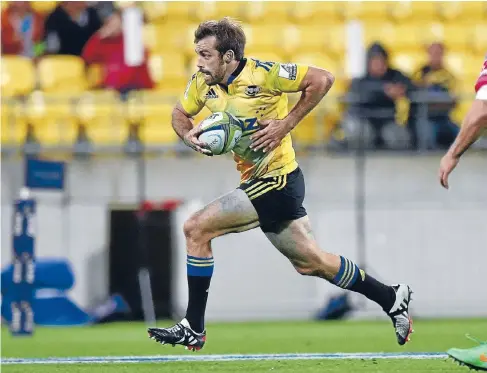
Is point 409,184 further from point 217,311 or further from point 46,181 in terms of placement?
point 46,181

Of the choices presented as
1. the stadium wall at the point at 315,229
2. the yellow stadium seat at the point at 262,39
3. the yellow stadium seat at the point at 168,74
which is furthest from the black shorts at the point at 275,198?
the yellow stadium seat at the point at 262,39

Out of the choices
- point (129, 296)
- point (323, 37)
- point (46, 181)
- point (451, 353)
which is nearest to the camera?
point (451, 353)

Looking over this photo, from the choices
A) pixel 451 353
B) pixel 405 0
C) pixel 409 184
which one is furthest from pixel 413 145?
pixel 451 353

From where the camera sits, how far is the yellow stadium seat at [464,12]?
17.2m

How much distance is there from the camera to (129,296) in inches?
548

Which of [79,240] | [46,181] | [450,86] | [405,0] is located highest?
[405,0]

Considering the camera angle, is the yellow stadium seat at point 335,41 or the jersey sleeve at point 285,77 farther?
the yellow stadium seat at point 335,41

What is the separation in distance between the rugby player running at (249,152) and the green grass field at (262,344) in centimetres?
62

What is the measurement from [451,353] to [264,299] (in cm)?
776

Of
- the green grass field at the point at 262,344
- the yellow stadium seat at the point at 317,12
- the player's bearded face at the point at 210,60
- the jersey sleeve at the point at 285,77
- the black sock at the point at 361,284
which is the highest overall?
the yellow stadium seat at the point at 317,12

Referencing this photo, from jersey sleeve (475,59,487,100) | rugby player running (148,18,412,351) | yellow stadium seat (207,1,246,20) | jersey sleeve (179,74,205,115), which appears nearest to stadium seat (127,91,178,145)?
yellow stadium seat (207,1,246,20)

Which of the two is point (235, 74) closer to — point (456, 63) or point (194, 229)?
point (194, 229)

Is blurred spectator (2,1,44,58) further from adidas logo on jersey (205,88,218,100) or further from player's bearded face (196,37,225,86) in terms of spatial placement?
player's bearded face (196,37,225,86)

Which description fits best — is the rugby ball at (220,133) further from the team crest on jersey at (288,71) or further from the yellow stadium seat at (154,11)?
the yellow stadium seat at (154,11)
